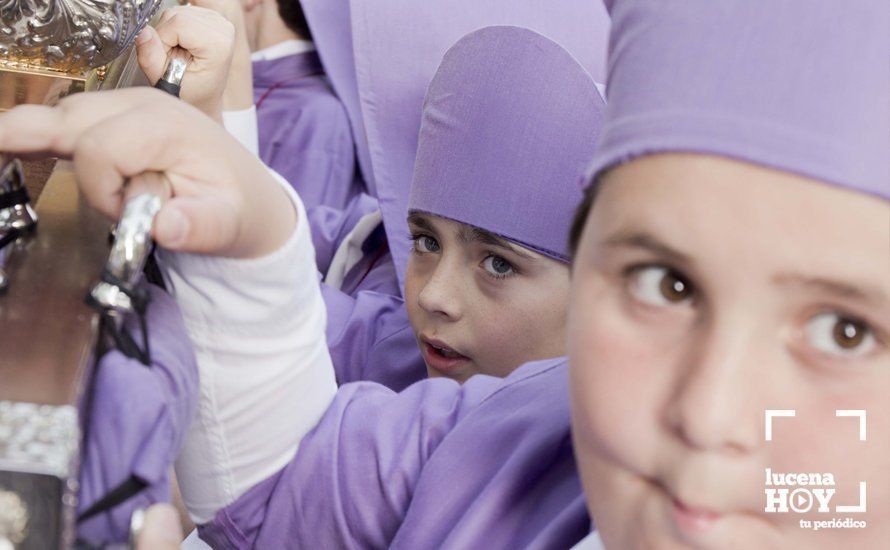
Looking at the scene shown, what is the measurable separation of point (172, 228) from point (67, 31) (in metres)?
0.20

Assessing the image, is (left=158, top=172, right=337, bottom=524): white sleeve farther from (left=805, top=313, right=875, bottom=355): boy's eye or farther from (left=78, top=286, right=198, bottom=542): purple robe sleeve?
(left=805, top=313, right=875, bottom=355): boy's eye

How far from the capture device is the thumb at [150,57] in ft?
2.76

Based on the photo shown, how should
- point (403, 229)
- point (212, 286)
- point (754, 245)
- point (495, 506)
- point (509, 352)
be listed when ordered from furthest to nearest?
point (403, 229)
point (509, 352)
point (495, 506)
point (212, 286)
point (754, 245)

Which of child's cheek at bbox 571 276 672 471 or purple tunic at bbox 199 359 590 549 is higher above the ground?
child's cheek at bbox 571 276 672 471

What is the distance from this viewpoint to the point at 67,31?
0.66m

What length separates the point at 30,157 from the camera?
54cm

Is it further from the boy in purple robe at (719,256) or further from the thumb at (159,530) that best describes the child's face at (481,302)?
the thumb at (159,530)

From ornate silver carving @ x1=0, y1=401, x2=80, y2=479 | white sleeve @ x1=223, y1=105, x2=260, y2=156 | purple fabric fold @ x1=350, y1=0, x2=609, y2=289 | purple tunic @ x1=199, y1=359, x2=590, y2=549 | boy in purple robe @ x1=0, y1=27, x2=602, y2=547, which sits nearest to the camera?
ornate silver carving @ x1=0, y1=401, x2=80, y2=479

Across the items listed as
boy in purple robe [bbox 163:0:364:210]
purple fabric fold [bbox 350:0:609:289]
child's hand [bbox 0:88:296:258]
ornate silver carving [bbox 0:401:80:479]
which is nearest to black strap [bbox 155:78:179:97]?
child's hand [bbox 0:88:296:258]

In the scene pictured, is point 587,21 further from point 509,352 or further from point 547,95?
point 509,352

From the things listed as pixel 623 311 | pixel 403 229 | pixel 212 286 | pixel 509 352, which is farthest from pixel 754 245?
pixel 403 229

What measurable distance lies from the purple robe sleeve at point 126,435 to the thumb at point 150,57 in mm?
352

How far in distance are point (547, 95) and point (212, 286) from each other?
2.40ft

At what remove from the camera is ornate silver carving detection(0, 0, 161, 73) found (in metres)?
0.64
